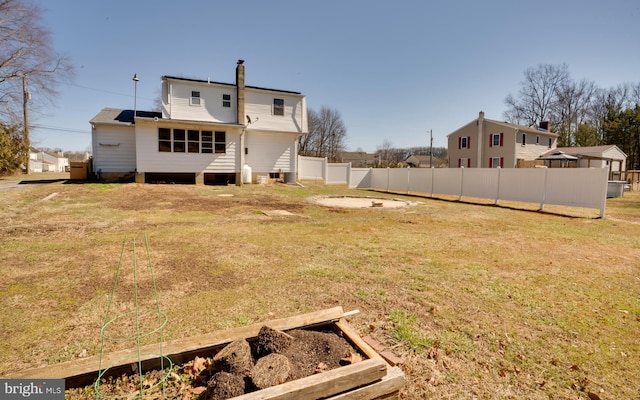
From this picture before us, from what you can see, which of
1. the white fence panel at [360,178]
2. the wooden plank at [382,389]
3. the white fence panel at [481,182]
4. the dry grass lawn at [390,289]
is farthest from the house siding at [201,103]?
the wooden plank at [382,389]

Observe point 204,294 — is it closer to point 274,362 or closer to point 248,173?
point 274,362

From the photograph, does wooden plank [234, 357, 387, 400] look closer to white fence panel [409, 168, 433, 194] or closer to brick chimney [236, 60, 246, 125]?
white fence panel [409, 168, 433, 194]

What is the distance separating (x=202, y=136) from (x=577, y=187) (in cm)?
1779

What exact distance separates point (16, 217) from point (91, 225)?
7.63 ft

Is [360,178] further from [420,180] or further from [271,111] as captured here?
[271,111]

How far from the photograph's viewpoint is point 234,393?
1880mm

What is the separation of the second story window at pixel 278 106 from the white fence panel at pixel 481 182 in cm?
1222

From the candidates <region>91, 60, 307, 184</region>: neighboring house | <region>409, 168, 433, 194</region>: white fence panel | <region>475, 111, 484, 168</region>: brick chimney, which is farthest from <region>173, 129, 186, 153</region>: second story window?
<region>475, 111, 484, 168</region>: brick chimney

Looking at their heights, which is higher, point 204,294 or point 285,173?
point 285,173

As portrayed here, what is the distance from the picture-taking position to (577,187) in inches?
457

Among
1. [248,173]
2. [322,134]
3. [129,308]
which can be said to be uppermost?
[322,134]

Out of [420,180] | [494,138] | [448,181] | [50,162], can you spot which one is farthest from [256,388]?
[50,162]

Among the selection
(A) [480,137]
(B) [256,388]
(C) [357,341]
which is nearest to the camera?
(B) [256,388]

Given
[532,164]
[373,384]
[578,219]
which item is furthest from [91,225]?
[532,164]
